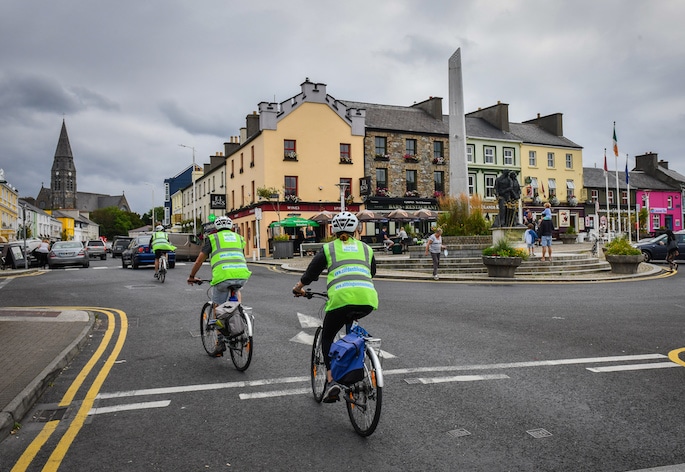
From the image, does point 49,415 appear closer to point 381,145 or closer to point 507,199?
point 507,199

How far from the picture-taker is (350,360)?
436 centimetres

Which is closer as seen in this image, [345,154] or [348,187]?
[348,187]

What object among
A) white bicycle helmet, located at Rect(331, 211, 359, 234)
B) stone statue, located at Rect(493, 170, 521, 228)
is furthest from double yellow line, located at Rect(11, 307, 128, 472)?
stone statue, located at Rect(493, 170, 521, 228)

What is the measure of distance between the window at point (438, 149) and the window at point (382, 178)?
17.0 feet

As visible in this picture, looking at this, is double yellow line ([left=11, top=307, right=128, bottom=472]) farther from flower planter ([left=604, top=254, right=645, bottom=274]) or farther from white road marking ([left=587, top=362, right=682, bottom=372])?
flower planter ([left=604, top=254, right=645, bottom=274])

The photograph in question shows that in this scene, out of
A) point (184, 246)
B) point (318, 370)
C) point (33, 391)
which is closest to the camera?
point (318, 370)

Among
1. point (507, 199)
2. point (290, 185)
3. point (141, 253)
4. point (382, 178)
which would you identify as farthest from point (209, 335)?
point (382, 178)

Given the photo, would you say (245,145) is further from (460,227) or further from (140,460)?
(140,460)

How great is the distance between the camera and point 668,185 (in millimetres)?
67750

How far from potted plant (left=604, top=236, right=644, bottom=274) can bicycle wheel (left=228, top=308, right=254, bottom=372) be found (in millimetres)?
17413

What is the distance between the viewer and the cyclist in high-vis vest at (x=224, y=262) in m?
6.78

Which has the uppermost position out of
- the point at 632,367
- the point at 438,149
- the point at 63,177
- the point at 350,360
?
the point at 63,177

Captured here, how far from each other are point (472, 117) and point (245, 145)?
2320 centimetres

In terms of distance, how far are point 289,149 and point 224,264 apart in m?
37.0
